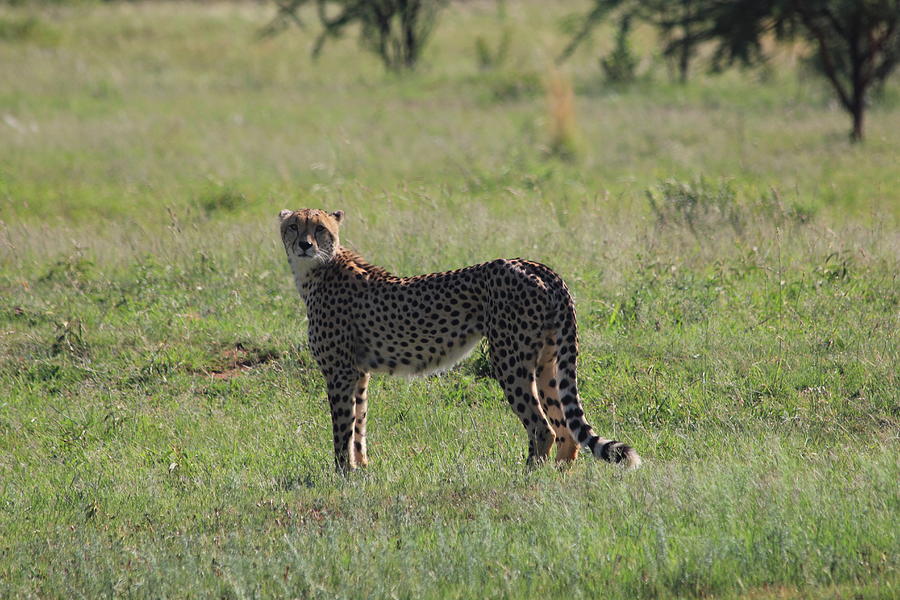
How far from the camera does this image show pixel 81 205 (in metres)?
12.5

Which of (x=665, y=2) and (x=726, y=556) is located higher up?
(x=665, y=2)

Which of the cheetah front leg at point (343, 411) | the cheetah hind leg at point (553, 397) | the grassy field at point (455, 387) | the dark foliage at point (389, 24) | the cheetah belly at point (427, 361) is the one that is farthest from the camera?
the dark foliage at point (389, 24)

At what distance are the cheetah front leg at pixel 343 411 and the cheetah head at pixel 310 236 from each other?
2.08 feet

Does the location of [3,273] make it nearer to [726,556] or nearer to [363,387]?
[363,387]

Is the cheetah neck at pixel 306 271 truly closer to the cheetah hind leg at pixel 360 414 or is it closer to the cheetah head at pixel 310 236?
the cheetah head at pixel 310 236

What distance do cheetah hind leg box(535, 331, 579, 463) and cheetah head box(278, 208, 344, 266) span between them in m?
1.37

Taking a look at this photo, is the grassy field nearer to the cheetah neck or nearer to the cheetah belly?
the cheetah belly

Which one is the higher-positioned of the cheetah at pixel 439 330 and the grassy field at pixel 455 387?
the cheetah at pixel 439 330

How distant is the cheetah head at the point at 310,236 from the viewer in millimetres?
6031

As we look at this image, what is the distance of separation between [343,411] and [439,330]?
2.29 ft

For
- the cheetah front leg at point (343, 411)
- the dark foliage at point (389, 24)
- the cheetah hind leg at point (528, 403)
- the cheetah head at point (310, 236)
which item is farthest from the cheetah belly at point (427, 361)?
the dark foliage at point (389, 24)

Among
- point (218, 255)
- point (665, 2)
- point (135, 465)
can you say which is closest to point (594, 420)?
point (135, 465)

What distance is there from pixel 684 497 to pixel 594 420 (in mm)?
1570

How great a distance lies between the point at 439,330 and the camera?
18.7ft
